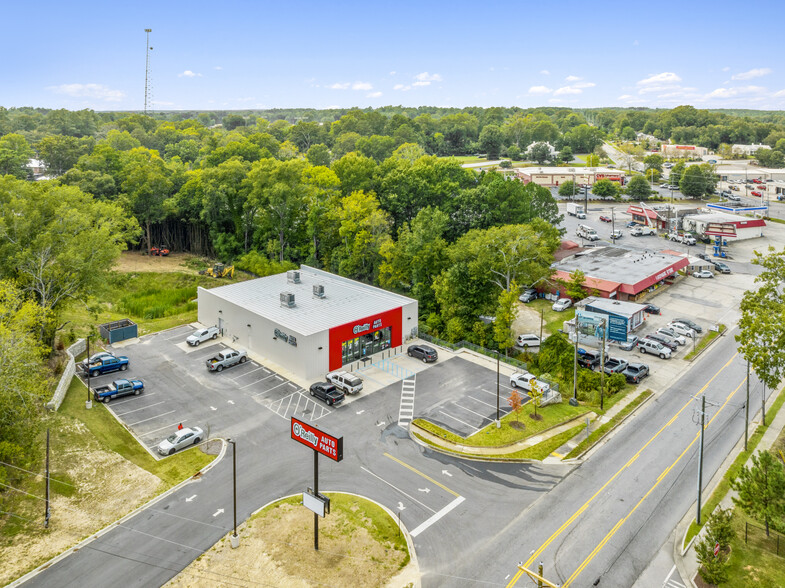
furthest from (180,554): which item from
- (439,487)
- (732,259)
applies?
(732,259)

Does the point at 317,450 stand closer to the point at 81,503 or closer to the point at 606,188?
the point at 81,503

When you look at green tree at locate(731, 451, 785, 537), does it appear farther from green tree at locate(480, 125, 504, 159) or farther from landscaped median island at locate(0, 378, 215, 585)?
green tree at locate(480, 125, 504, 159)

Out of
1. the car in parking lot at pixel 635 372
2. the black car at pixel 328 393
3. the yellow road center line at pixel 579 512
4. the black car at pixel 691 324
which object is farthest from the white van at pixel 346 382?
the black car at pixel 691 324

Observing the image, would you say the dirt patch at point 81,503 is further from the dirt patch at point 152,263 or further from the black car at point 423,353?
the dirt patch at point 152,263

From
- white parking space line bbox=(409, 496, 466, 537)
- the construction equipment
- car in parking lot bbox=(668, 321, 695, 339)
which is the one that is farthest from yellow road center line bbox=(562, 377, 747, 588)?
the construction equipment

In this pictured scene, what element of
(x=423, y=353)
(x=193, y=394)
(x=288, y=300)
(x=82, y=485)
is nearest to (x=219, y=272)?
(x=288, y=300)
